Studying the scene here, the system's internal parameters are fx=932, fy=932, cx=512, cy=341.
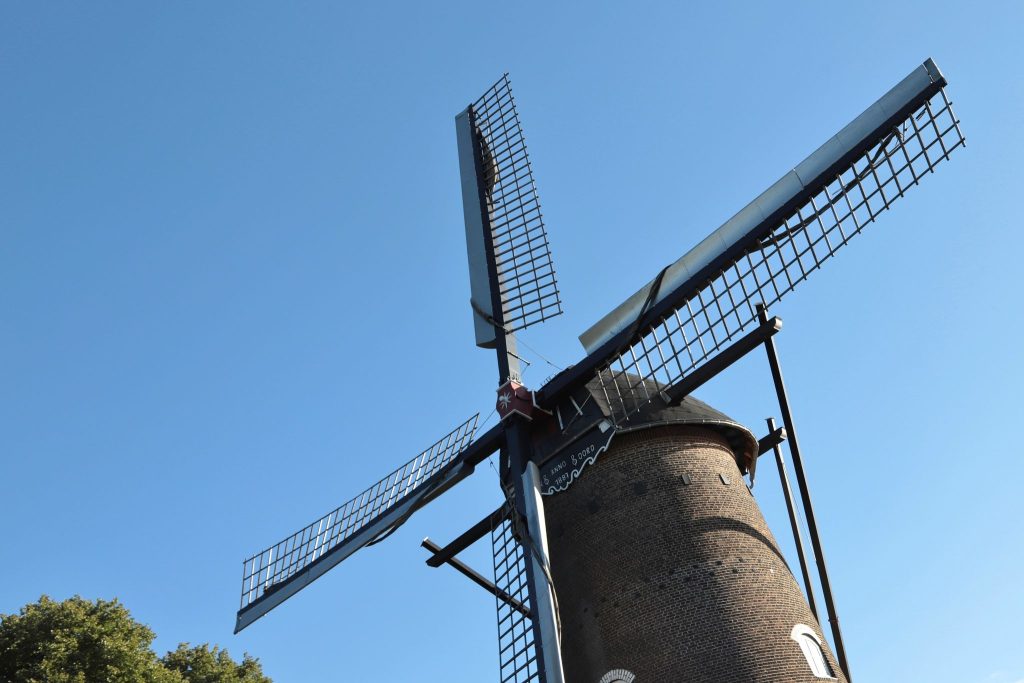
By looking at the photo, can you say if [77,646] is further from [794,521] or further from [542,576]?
[794,521]

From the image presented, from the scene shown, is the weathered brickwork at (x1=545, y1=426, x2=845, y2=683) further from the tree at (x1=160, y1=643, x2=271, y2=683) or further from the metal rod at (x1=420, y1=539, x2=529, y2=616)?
the tree at (x1=160, y1=643, x2=271, y2=683)

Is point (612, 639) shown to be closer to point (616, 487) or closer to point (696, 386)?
point (616, 487)

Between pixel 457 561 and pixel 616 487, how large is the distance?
381 cm

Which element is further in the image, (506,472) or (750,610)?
(506,472)

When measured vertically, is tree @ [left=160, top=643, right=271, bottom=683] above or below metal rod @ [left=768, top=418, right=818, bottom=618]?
above

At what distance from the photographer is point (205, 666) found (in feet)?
67.1

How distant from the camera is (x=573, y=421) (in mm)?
12930

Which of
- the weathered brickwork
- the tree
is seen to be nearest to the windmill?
the weathered brickwork

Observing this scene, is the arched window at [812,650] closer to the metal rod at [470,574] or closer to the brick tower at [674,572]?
the brick tower at [674,572]

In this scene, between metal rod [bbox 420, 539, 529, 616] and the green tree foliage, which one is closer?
metal rod [bbox 420, 539, 529, 616]

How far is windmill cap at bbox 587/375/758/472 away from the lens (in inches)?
488

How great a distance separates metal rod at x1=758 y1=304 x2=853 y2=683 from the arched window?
17.3 inches

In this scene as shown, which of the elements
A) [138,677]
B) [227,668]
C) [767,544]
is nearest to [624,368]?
[767,544]

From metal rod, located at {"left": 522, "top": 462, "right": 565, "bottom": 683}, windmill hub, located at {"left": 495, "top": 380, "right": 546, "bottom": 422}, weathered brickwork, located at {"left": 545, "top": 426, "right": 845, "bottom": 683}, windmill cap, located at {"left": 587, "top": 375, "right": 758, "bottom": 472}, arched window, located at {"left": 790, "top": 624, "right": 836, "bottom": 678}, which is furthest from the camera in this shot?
windmill hub, located at {"left": 495, "top": 380, "right": 546, "bottom": 422}
